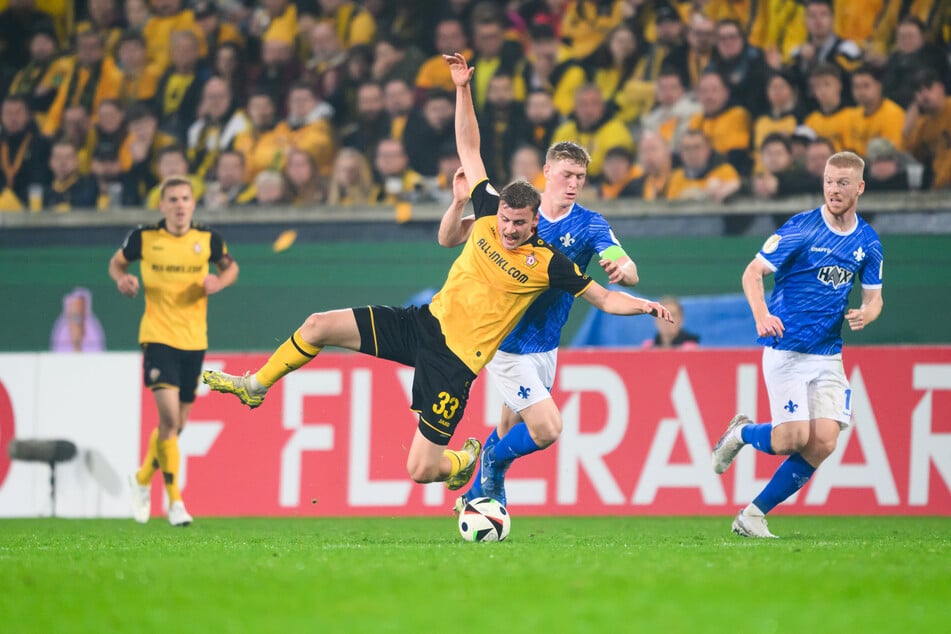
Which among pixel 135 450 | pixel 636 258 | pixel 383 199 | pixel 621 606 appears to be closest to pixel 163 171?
pixel 383 199

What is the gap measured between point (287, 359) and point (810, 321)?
3.08 m

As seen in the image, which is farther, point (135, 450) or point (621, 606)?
point (135, 450)

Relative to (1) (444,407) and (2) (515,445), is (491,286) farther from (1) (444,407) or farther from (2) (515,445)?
(2) (515,445)

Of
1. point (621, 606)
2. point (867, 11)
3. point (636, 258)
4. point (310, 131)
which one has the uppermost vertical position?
point (867, 11)

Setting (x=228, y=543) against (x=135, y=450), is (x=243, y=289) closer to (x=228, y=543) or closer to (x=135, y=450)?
(x=135, y=450)

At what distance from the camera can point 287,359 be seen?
299 inches

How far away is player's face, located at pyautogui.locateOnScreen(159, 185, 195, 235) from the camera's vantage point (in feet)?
34.1

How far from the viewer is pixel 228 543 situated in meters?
7.66

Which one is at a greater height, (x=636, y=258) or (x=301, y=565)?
(x=636, y=258)

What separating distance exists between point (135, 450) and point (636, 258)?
4.95m

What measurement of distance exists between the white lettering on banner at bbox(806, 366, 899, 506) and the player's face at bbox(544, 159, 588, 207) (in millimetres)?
4236

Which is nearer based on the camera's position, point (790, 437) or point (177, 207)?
point (790, 437)

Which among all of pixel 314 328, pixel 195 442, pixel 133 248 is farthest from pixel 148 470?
pixel 314 328

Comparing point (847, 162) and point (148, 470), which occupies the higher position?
point (847, 162)
